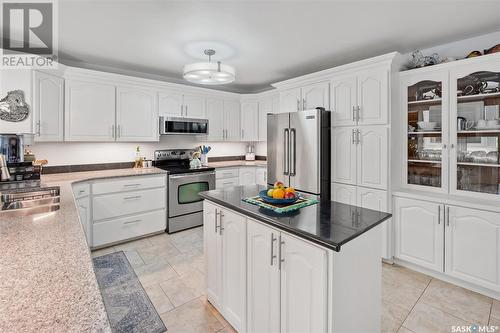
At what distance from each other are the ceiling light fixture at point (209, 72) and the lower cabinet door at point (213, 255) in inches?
50.0

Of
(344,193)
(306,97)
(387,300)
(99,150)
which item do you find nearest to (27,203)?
(99,150)

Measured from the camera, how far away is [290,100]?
12.4ft

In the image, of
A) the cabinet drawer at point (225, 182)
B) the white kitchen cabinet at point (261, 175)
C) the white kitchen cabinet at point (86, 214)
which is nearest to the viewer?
the white kitchen cabinet at point (86, 214)

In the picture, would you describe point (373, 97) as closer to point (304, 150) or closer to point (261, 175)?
point (304, 150)

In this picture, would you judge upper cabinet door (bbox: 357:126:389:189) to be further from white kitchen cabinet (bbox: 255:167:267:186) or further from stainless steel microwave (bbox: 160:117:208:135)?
stainless steel microwave (bbox: 160:117:208:135)

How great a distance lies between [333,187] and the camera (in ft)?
10.8

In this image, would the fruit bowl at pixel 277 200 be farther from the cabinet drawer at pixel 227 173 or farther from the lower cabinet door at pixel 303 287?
the cabinet drawer at pixel 227 173

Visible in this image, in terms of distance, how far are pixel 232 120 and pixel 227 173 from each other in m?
1.08

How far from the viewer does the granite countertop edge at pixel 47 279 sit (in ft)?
2.04

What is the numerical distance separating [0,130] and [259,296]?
9.63 ft

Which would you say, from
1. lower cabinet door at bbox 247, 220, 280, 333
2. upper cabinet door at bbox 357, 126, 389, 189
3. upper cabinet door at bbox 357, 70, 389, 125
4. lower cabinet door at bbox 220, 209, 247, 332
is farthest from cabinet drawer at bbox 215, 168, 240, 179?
lower cabinet door at bbox 247, 220, 280, 333

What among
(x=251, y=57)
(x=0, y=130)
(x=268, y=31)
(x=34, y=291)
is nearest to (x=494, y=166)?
(x=268, y=31)

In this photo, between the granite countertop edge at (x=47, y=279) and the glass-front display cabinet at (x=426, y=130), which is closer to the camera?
the granite countertop edge at (x=47, y=279)

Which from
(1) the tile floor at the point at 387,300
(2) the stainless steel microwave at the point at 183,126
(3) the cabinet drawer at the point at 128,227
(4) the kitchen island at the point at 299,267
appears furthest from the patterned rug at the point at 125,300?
(2) the stainless steel microwave at the point at 183,126
